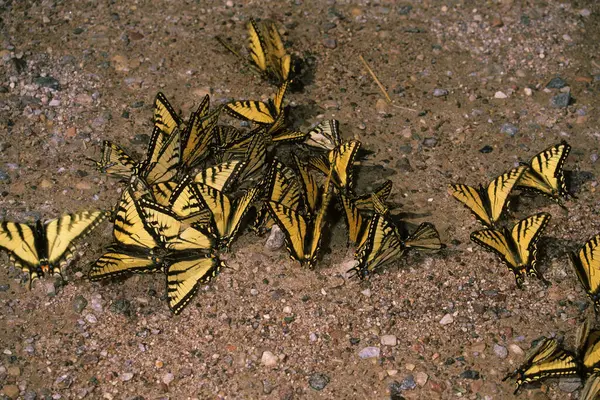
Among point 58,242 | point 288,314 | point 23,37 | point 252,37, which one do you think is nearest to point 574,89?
point 252,37

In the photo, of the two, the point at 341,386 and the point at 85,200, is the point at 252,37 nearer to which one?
the point at 85,200

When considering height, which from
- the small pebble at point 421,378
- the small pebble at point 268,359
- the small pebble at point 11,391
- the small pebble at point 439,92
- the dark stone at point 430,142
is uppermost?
the small pebble at point 439,92

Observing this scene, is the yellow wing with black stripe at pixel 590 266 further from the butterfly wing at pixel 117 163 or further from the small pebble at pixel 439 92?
the butterfly wing at pixel 117 163

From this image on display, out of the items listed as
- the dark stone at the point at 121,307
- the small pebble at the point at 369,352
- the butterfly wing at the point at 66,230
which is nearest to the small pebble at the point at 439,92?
the small pebble at the point at 369,352

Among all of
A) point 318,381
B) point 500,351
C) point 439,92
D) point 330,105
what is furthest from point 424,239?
point 439,92

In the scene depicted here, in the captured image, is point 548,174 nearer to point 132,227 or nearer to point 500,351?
point 500,351

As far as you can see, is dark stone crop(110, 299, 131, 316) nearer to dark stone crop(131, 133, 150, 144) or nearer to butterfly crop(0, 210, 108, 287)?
butterfly crop(0, 210, 108, 287)
